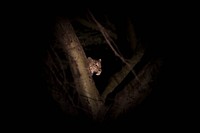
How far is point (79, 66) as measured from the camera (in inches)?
138

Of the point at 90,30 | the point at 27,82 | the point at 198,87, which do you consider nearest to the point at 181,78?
the point at 198,87

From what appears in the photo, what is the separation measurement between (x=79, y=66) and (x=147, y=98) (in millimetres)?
1039

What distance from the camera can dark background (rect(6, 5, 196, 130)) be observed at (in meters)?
3.53

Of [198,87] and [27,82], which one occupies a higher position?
[27,82]

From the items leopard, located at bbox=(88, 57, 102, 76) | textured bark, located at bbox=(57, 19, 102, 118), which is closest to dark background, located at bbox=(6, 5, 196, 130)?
textured bark, located at bbox=(57, 19, 102, 118)

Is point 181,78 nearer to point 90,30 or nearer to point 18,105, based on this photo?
point 90,30

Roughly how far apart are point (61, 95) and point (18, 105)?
0.98m

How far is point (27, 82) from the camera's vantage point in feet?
13.7

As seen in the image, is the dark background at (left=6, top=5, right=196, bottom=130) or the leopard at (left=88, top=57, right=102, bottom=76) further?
the leopard at (left=88, top=57, right=102, bottom=76)

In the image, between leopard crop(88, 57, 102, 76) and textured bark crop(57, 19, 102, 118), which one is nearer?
textured bark crop(57, 19, 102, 118)

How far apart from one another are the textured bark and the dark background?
0.15 m

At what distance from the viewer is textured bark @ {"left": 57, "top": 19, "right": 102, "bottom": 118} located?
3.46 m

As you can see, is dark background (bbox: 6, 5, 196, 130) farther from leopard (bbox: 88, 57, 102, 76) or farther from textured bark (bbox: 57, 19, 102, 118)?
leopard (bbox: 88, 57, 102, 76)

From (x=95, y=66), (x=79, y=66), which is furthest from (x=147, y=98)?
(x=95, y=66)
